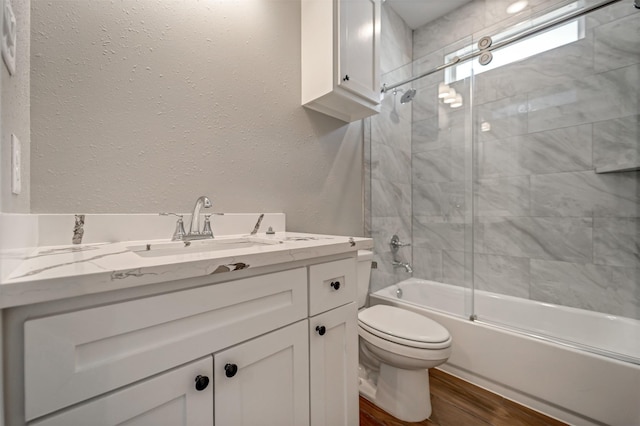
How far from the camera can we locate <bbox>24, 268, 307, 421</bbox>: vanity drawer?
1.26 ft

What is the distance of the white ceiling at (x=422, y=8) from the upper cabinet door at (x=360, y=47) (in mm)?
903

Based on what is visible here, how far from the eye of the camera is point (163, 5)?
3.20ft

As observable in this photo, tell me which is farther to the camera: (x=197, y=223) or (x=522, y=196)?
(x=522, y=196)

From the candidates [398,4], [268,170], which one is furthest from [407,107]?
[268,170]

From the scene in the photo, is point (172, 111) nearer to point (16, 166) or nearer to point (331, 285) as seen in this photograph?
point (16, 166)

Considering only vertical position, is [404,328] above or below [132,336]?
below

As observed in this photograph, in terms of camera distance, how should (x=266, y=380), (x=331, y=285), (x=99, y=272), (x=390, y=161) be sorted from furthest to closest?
(x=390, y=161) < (x=331, y=285) < (x=266, y=380) < (x=99, y=272)

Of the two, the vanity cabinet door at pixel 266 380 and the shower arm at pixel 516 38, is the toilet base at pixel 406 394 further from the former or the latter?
the shower arm at pixel 516 38

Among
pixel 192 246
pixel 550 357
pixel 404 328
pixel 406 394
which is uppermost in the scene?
pixel 192 246

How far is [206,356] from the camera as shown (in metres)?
0.56

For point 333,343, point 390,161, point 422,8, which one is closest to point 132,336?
point 333,343

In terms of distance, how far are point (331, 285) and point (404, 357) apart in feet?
2.06

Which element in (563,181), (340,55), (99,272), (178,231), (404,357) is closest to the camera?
(99,272)

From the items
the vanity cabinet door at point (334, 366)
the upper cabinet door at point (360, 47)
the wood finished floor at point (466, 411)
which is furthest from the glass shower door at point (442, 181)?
the vanity cabinet door at point (334, 366)
